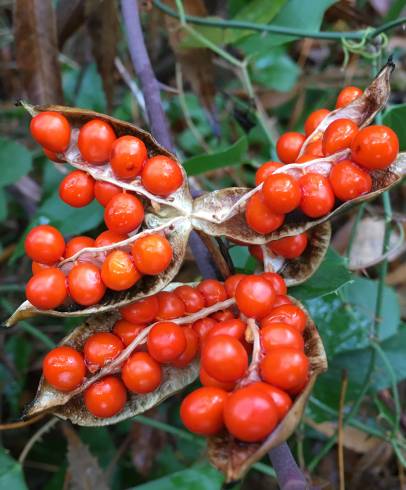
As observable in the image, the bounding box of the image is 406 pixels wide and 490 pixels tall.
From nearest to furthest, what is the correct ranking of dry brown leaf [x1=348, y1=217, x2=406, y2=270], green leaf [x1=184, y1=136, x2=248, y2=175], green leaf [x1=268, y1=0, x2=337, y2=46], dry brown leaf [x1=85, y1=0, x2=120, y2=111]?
green leaf [x1=184, y1=136, x2=248, y2=175] < green leaf [x1=268, y1=0, x2=337, y2=46] < dry brown leaf [x1=85, y1=0, x2=120, y2=111] < dry brown leaf [x1=348, y1=217, x2=406, y2=270]

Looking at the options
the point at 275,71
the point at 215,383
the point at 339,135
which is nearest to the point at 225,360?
the point at 215,383

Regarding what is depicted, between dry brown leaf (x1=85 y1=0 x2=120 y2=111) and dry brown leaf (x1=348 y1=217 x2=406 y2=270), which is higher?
dry brown leaf (x1=85 y1=0 x2=120 y2=111)

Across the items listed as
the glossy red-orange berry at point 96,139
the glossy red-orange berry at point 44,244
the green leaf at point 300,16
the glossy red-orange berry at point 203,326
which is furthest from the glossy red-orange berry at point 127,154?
the green leaf at point 300,16

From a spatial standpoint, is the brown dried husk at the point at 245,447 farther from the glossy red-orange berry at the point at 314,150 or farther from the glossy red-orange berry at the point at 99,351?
the glossy red-orange berry at the point at 314,150

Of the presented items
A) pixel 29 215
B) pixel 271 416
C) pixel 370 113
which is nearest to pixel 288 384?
pixel 271 416

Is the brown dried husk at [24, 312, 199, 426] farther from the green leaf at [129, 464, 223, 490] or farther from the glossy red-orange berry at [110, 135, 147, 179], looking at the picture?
the glossy red-orange berry at [110, 135, 147, 179]

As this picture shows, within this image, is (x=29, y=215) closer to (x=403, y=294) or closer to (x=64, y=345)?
(x=64, y=345)

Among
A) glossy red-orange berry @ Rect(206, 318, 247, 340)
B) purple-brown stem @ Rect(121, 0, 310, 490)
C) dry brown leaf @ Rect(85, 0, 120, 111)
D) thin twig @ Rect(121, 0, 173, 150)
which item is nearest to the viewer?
glossy red-orange berry @ Rect(206, 318, 247, 340)

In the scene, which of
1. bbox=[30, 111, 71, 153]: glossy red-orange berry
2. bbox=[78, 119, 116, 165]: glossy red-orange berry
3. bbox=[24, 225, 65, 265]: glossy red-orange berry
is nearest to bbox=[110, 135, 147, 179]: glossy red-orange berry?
bbox=[78, 119, 116, 165]: glossy red-orange berry
